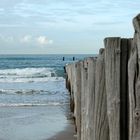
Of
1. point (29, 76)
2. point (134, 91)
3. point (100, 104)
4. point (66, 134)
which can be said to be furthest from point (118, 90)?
point (29, 76)

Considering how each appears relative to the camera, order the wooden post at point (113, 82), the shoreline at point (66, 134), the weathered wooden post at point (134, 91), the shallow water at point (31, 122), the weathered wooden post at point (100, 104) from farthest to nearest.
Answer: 1. the shallow water at point (31, 122)
2. the shoreline at point (66, 134)
3. the weathered wooden post at point (100, 104)
4. the wooden post at point (113, 82)
5. the weathered wooden post at point (134, 91)

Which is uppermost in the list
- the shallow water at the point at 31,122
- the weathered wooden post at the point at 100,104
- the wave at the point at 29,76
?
the weathered wooden post at the point at 100,104

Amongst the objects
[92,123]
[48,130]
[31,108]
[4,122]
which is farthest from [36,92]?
[92,123]

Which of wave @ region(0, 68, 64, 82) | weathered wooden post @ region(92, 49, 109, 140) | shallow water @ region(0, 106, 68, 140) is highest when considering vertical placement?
weathered wooden post @ region(92, 49, 109, 140)

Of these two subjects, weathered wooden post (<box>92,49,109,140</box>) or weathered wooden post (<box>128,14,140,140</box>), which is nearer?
weathered wooden post (<box>128,14,140,140</box>)

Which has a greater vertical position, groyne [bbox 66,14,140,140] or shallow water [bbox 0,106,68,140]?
groyne [bbox 66,14,140,140]

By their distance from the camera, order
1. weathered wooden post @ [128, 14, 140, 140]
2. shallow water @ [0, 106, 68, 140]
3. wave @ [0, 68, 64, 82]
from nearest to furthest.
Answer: weathered wooden post @ [128, 14, 140, 140]
shallow water @ [0, 106, 68, 140]
wave @ [0, 68, 64, 82]

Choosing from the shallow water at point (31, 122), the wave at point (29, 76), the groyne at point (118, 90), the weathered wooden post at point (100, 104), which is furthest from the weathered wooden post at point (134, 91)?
the wave at point (29, 76)

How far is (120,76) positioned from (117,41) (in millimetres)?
260

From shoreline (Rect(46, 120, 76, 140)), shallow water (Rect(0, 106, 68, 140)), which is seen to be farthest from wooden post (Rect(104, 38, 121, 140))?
shoreline (Rect(46, 120, 76, 140))

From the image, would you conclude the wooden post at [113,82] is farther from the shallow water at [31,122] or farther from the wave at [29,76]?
the wave at [29,76]

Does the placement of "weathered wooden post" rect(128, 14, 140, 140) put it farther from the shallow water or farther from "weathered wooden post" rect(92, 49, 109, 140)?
the shallow water

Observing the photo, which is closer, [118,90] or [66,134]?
[118,90]

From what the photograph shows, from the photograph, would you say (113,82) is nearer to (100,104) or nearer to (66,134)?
(100,104)
